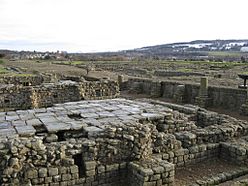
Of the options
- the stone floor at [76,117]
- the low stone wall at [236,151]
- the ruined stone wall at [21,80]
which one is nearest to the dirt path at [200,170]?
the low stone wall at [236,151]

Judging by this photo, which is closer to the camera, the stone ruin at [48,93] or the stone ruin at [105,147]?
the stone ruin at [105,147]

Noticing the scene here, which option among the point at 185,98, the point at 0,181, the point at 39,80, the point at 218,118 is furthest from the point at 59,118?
the point at 185,98

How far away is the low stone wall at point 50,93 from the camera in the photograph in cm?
1445

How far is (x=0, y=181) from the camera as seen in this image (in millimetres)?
6473

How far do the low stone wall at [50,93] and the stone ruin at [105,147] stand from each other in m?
4.51

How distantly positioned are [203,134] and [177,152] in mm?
1242

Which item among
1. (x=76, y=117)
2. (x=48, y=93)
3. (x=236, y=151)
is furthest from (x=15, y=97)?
(x=236, y=151)

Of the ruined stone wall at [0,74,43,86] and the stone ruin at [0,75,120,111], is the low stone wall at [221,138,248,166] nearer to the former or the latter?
the stone ruin at [0,75,120,111]

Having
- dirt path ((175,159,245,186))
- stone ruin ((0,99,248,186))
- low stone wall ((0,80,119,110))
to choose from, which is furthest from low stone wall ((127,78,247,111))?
dirt path ((175,159,245,186))

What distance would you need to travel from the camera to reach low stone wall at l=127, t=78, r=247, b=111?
1769cm

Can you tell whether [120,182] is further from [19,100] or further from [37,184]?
[19,100]

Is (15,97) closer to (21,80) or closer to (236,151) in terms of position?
(21,80)

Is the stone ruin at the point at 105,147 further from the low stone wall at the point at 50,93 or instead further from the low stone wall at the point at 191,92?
the low stone wall at the point at 191,92

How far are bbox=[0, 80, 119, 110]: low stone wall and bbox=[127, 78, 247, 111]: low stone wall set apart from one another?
5.63 metres
